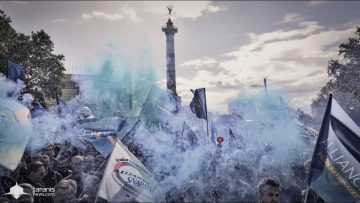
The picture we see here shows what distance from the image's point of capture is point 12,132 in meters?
5.61

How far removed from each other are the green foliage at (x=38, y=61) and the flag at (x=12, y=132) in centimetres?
2283

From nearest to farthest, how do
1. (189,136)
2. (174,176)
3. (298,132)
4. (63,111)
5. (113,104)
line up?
(174,176) < (189,136) < (298,132) < (63,111) < (113,104)

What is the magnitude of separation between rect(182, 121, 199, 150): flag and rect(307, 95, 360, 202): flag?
17.8 ft

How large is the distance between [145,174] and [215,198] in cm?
309

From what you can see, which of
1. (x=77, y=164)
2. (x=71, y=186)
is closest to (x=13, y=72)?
(x=77, y=164)

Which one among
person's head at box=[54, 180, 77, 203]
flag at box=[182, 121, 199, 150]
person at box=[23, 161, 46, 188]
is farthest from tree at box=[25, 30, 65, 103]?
person's head at box=[54, 180, 77, 203]

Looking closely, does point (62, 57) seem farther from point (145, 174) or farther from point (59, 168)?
point (145, 174)

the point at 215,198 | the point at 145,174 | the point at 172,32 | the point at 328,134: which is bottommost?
the point at 215,198

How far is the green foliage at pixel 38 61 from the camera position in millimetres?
28042

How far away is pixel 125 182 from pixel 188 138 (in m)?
5.65

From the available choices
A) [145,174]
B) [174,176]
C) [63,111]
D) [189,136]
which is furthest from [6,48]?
[145,174]

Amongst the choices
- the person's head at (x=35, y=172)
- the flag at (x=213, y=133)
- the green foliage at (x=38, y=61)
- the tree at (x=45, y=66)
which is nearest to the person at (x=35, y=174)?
the person's head at (x=35, y=172)

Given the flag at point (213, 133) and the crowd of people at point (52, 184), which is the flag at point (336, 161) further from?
the flag at point (213, 133)

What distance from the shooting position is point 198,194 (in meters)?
7.24
